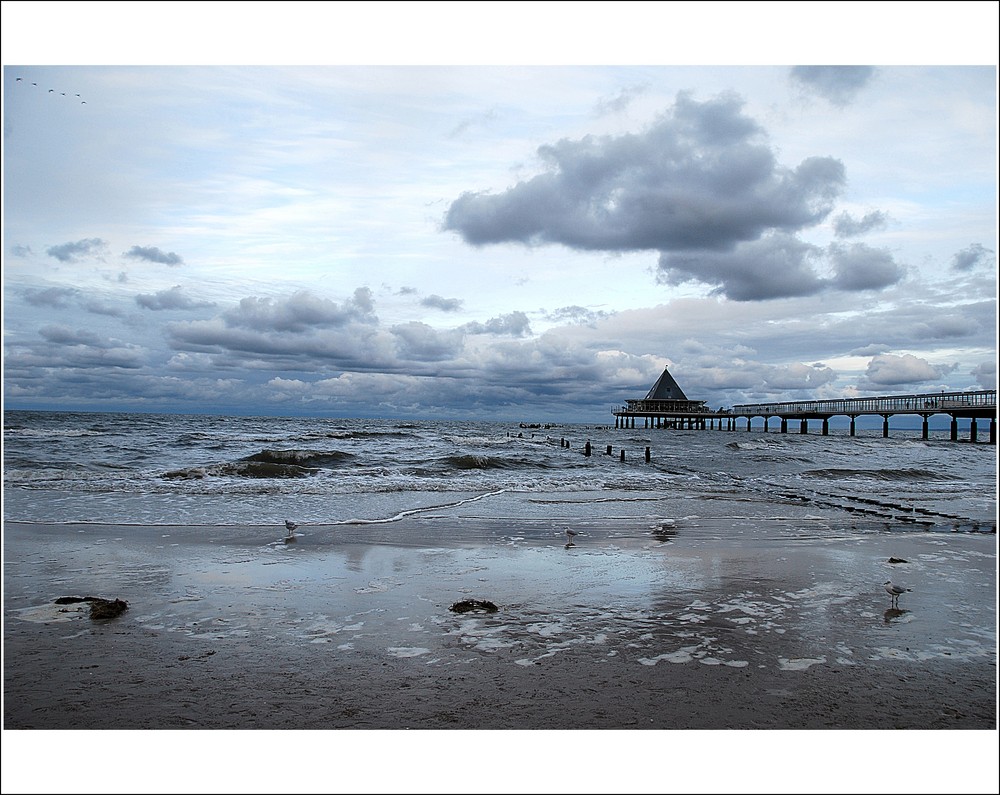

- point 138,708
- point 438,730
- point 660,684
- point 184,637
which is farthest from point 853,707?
point 184,637

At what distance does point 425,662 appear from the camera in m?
4.55

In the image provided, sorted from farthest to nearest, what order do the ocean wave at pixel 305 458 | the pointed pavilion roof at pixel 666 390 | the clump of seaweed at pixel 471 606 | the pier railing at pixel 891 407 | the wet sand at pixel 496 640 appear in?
the pointed pavilion roof at pixel 666 390, the pier railing at pixel 891 407, the ocean wave at pixel 305 458, the clump of seaweed at pixel 471 606, the wet sand at pixel 496 640

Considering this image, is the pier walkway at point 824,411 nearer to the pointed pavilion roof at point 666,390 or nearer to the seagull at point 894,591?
the pointed pavilion roof at point 666,390

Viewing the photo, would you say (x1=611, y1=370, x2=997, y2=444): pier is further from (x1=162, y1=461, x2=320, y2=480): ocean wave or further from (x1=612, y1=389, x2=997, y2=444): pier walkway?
(x1=162, y1=461, x2=320, y2=480): ocean wave

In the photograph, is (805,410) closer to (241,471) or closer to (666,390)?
(666,390)

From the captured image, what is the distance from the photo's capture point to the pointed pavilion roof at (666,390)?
97.1 meters

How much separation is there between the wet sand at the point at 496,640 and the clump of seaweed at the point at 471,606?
0.13m

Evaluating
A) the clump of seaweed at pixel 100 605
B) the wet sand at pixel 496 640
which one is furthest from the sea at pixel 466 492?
the clump of seaweed at pixel 100 605

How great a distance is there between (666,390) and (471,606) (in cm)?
9485

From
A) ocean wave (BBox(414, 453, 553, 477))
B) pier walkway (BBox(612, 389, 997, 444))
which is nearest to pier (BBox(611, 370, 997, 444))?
pier walkway (BBox(612, 389, 997, 444))

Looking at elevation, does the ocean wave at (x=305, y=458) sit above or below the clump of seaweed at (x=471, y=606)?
below

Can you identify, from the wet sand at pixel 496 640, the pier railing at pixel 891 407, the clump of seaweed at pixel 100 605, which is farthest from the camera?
the pier railing at pixel 891 407

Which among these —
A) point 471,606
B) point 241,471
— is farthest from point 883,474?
point 471,606

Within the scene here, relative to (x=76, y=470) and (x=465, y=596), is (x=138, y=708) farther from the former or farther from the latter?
(x=76, y=470)
